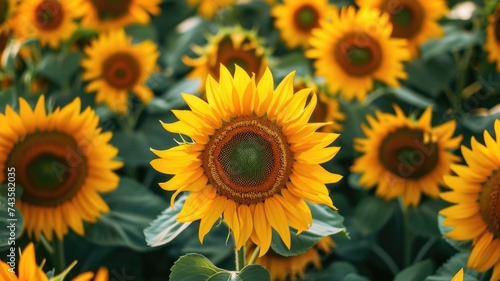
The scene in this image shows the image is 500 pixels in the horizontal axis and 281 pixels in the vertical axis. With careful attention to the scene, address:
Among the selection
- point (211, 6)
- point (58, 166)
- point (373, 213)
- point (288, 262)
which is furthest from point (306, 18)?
point (58, 166)

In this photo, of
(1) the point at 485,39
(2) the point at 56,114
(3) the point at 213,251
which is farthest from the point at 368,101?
(2) the point at 56,114

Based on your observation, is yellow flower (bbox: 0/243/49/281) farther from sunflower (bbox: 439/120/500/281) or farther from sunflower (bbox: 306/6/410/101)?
sunflower (bbox: 306/6/410/101)

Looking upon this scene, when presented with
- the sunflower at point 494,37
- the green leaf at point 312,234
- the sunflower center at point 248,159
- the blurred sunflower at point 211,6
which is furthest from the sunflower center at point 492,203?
the blurred sunflower at point 211,6

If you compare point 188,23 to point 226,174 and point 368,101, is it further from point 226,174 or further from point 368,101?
point 226,174

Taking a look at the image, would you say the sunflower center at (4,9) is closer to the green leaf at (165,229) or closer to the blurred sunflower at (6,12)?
the blurred sunflower at (6,12)

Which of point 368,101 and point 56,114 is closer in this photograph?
point 56,114

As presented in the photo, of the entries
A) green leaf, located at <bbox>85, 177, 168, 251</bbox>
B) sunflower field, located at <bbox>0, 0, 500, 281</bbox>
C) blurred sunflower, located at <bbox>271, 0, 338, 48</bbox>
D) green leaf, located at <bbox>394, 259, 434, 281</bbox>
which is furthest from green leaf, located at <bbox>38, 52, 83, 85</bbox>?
green leaf, located at <bbox>394, 259, 434, 281</bbox>

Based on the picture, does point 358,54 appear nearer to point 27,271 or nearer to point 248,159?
point 248,159
